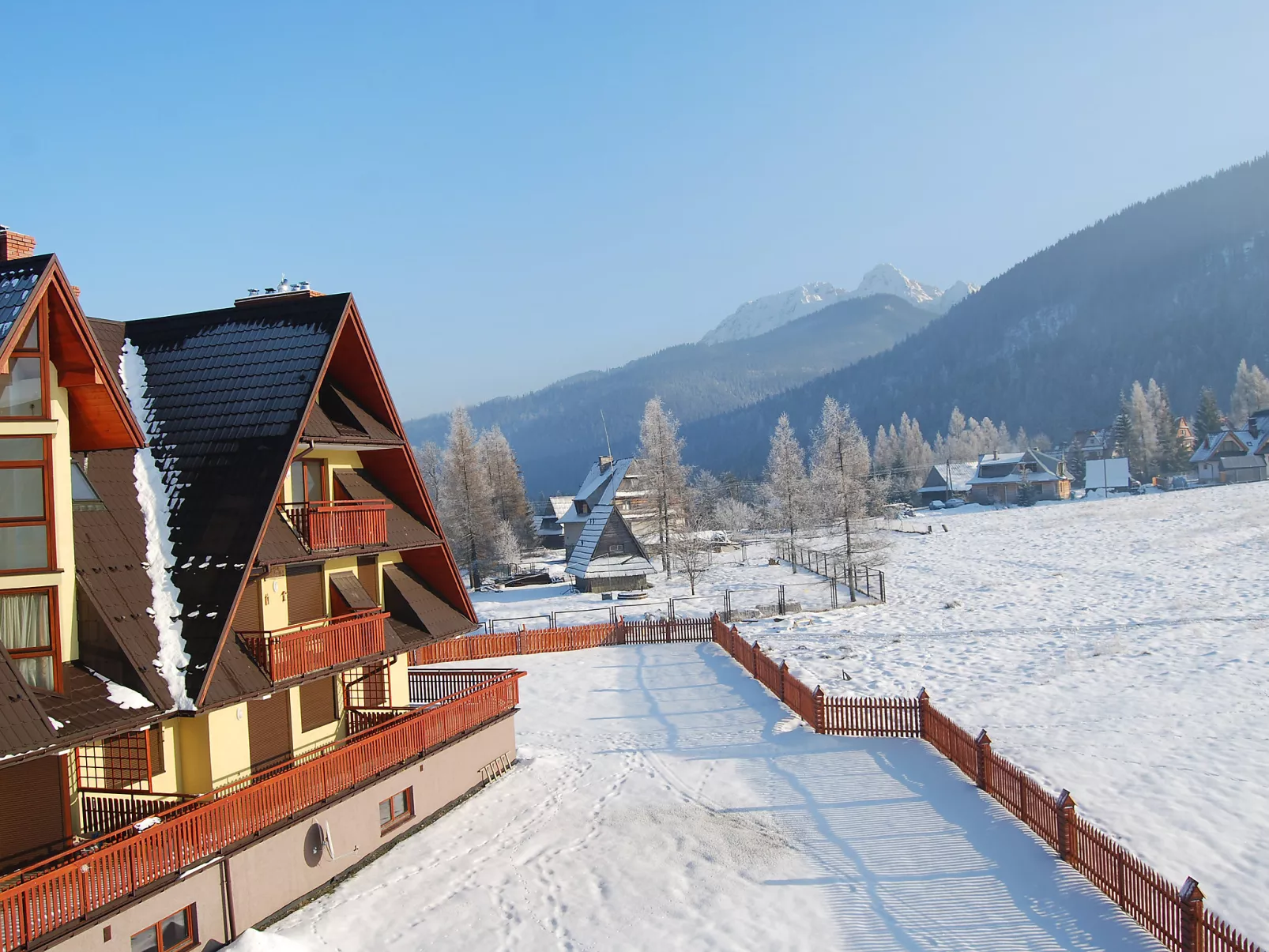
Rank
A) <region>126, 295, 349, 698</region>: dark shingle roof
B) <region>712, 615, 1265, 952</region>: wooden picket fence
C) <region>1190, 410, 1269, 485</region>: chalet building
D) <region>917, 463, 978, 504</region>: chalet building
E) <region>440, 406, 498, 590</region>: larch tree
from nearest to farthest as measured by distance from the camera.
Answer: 1. <region>712, 615, 1265, 952</region>: wooden picket fence
2. <region>126, 295, 349, 698</region>: dark shingle roof
3. <region>440, 406, 498, 590</region>: larch tree
4. <region>1190, 410, 1269, 485</region>: chalet building
5. <region>917, 463, 978, 504</region>: chalet building

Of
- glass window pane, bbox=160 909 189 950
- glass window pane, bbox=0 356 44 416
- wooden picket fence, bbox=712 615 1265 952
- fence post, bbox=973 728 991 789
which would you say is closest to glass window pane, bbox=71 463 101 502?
glass window pane, bbox=0 356 44 416

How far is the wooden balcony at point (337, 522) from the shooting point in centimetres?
1399

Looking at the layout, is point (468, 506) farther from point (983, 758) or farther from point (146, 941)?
point (146, 941)

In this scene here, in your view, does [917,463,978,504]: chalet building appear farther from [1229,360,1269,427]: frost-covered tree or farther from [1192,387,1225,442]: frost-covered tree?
[1229,360,1269,427]: frost-covered tree

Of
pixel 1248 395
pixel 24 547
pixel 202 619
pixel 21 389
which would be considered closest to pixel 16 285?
pixel 21 389

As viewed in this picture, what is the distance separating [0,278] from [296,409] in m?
4.09

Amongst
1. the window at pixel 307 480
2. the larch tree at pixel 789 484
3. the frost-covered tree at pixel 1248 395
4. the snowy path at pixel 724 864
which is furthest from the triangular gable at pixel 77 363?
the frost-covered tree at pixel 1248 395

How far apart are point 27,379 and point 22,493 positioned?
1415mm

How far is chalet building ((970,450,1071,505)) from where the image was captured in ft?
334

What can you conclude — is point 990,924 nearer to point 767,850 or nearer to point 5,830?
point 767,850

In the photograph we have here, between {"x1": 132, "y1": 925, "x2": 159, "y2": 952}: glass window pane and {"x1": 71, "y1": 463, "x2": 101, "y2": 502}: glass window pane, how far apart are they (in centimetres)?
577

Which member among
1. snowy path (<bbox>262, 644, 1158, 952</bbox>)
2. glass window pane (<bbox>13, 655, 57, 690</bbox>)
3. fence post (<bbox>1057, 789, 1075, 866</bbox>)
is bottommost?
snowy path (<bbox>262, 644, 1158, 952</bbox>)

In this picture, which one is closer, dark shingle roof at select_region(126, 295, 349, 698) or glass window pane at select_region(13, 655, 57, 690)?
glass window pane at select_region(13, 655, 57, 690)

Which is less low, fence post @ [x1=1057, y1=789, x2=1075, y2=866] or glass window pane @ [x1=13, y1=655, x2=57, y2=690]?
glass window pane @ [x1=13, y1=655, x2=57, y2=690]
